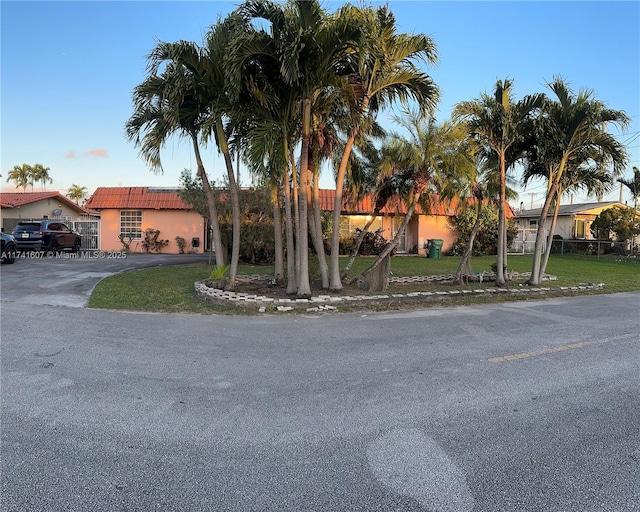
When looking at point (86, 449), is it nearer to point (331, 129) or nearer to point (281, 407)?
point (281, 407)

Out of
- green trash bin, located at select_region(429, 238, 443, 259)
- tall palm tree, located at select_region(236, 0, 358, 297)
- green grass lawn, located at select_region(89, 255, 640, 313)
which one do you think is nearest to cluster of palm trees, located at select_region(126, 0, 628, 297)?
tall palm tree, located at select_region(236, 0, 358, 297)

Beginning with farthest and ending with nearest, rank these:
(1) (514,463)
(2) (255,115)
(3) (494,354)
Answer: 1. (2) (255,115)
2. (3) (494,354)
3. (1) (514,463)

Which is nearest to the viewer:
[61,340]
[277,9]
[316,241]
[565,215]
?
[61,340]

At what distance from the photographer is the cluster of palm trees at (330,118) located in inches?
327

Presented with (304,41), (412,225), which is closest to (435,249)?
(412,225)

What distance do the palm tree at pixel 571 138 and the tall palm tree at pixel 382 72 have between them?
472cm

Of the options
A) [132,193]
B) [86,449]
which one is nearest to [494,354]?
[86,449]

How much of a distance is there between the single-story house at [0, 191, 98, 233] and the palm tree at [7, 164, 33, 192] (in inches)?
1265

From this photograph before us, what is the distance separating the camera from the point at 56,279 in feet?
41.5

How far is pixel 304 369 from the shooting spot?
4848 millimetres

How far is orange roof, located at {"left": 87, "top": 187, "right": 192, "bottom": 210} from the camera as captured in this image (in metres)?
23.7

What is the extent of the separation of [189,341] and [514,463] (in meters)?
4.51

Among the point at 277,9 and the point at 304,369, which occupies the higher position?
the point at 277,9

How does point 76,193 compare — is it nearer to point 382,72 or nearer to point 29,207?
point 29,207
